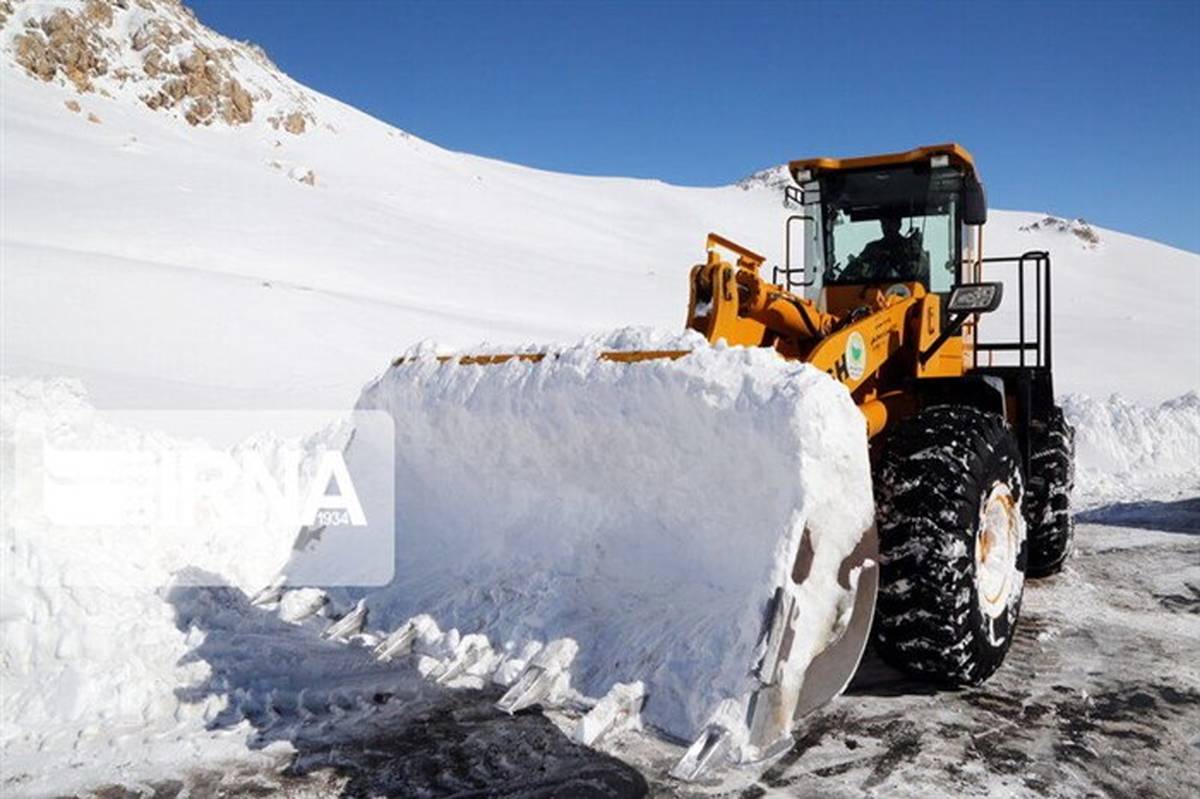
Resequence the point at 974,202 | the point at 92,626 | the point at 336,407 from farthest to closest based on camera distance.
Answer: the point at 336,407
the point at 974,202
the point at 92,626

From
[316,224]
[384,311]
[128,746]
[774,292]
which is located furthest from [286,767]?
[316,224]

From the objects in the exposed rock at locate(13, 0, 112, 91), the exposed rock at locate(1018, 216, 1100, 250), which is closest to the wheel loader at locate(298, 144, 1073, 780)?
the exposed rock at locate(13, 0, 112, 91)

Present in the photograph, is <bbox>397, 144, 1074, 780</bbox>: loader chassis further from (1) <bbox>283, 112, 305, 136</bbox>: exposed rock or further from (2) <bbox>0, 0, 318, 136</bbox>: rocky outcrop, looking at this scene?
(1) <bbox>283, 112, 305, 136</bbox>: exposed rock

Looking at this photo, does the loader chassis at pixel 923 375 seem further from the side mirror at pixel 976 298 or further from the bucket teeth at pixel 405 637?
the bucket teeth at pixel 405 637

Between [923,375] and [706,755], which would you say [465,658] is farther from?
[923,375]

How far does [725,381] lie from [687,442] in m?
0.32

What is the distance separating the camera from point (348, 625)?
176 inches

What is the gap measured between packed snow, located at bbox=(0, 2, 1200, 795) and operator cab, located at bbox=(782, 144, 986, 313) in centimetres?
215

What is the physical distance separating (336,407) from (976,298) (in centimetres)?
685

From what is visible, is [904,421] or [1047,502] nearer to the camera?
[904,421]

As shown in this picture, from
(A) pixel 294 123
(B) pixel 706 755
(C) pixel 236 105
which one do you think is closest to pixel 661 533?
(B) pixel 706 755

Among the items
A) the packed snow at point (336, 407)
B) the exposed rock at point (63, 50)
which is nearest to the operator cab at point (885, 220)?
the packed snow at point (336, 407)

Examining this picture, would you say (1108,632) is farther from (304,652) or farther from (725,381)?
(304,652)

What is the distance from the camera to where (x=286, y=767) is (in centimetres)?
354
